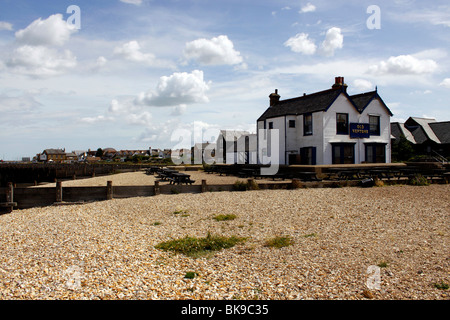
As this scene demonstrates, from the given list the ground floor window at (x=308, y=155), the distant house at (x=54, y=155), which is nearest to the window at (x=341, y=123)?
the ground floor window at (x=308, y=155)

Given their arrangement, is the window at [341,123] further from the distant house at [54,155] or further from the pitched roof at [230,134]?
the distant house at [54,155]

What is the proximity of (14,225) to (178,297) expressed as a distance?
29.0ft

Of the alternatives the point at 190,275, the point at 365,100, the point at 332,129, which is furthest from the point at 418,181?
the point at 190,275

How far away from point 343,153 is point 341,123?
9.60 ft

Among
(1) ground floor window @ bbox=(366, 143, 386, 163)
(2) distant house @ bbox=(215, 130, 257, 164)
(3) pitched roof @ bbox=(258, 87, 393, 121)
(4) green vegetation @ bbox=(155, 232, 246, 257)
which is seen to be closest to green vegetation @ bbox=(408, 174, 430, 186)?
(3) pitched roof @ bbox=(258, 87, 393, 121)

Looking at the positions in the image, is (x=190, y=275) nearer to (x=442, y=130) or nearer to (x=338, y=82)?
(x=338, y=82)

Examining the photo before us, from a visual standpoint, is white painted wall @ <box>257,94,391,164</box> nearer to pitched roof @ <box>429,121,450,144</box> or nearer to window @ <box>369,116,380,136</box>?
window @ <box>369,116,380,136</box>

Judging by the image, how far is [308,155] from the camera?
107 feet

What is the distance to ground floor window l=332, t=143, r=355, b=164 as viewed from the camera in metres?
31.2

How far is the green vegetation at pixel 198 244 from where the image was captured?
27.5 feet

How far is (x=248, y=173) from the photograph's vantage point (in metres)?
28.0
